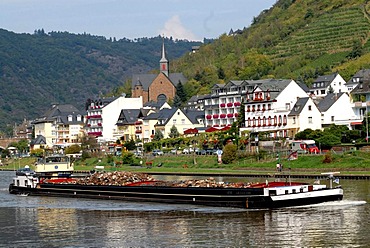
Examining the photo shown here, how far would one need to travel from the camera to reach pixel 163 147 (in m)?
121

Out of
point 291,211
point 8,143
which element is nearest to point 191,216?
point 291,211

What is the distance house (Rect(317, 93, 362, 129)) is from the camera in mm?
102500

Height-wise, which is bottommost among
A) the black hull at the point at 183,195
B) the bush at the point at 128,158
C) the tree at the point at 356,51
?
the black hull at the point at 183,195

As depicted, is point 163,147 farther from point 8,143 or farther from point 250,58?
point 8,143

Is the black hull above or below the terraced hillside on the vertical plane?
below

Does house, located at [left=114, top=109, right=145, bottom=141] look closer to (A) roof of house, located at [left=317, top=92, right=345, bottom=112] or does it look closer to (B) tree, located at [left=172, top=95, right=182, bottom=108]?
(B) tree, located at [left=172, top=95, right=182, bottom=108]

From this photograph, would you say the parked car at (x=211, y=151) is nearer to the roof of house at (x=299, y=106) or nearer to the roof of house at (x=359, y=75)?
the roof of house at (x=299, y=106)

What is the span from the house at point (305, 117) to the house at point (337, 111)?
2.81 feet

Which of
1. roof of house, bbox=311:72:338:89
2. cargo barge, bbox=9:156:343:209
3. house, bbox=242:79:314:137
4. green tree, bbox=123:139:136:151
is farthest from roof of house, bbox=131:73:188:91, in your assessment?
cargo barge, bbox=9:156:343:209

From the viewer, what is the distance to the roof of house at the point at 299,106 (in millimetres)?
102688

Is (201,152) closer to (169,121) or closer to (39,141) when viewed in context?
(169,121)

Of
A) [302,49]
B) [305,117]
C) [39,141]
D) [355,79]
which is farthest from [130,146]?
[302,49]

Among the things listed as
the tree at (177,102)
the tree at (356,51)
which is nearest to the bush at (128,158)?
the tree at (177,102)

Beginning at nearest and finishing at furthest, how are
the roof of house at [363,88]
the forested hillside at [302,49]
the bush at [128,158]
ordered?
the roof of house at [363,88] < the bush at [128,158] < the forested hillside at [302,49]
